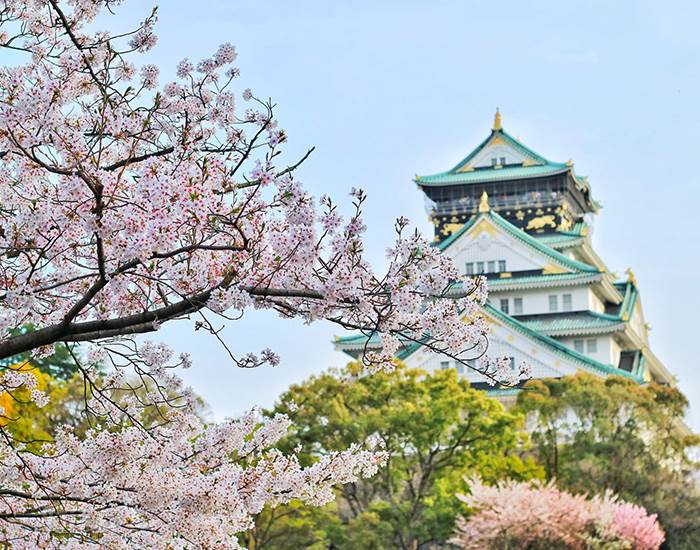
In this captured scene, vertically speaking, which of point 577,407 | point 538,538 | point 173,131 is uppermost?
point 577,407

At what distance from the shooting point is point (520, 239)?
47.0m

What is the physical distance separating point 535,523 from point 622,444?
24.9 feet

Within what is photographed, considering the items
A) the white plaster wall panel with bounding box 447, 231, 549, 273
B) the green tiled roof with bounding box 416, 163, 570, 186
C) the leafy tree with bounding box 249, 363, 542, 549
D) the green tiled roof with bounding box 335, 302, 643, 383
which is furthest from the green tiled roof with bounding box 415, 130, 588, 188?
the leafy tree with bounding box 249, 363, 542, 549

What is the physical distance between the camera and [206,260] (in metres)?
5.70

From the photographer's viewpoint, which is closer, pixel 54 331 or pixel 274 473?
pixel 54 331

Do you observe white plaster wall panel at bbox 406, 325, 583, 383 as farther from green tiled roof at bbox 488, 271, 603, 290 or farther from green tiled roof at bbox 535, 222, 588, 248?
green tiled roof at bbox 535, 222, 588, 248

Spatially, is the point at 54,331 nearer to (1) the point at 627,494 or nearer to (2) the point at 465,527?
(2) the point at 465,527

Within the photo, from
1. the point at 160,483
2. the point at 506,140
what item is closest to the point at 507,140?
the point at 506,140

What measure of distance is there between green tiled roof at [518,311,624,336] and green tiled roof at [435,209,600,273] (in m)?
1.90

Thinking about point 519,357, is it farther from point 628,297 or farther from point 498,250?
point 628,297

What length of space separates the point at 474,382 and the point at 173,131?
1442 inches

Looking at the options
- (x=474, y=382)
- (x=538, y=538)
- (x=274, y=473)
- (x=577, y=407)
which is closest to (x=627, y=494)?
(x=577, y=407)

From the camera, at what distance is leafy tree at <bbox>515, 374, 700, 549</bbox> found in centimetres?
2895

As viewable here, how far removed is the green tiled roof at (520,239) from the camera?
4650 cm
